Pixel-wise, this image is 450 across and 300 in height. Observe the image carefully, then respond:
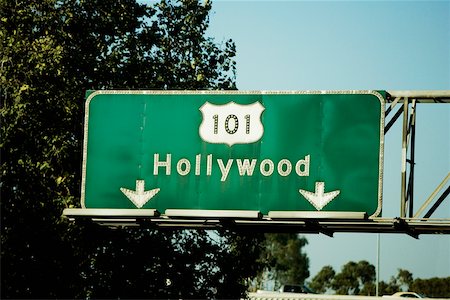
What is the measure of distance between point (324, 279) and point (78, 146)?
129 metres

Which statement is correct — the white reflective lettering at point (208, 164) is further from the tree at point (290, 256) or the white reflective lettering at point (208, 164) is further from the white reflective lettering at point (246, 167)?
the tree at point (290, 256)

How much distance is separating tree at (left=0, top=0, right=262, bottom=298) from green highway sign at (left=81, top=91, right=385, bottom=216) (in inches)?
177

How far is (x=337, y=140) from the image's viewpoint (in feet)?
70.4

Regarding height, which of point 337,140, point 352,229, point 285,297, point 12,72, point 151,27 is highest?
point 151,27

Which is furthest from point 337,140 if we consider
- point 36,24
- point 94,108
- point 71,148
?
point 36,24

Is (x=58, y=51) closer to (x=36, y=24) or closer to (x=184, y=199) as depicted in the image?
(x=36, y=24)

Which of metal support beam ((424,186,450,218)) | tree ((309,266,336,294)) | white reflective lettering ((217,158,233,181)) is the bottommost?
tree ((309,266,336,294))

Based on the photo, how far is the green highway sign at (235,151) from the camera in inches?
841

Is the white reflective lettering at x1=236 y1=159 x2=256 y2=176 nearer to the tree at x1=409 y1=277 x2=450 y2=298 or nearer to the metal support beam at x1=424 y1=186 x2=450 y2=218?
the metal support beam at x1=424 y1=186 x2=450 y2=218

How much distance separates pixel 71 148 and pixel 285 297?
37.4 meters

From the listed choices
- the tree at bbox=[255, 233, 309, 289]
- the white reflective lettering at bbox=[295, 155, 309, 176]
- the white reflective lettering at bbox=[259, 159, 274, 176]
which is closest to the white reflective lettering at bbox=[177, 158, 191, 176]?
the white reflective lettering at bbox=[259, 159, 274, 176]

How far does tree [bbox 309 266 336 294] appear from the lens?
154375 mm

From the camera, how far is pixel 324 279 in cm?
15462

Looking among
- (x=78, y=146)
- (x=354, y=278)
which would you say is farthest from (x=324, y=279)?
(x=78, y=146)
